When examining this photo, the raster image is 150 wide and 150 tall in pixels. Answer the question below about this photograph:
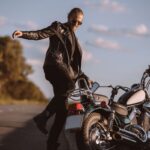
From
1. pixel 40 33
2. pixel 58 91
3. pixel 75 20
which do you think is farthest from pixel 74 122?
pixel 75 20

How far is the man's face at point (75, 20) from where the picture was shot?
847 cm

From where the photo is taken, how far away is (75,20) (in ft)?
27.8

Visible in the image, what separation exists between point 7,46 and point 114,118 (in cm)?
6420

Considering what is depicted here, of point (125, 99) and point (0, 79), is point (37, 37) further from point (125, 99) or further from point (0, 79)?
point (0, 79)

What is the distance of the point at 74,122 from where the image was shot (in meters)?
8.02

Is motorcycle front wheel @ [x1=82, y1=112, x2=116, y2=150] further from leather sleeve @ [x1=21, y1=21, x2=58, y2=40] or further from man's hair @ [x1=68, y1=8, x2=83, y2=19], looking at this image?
man's hair @ [x1=68, y1=8, x2=83, y2=19]

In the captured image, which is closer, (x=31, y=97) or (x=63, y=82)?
(x=63, y=82)

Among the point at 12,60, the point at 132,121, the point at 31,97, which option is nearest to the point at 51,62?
the point at 132,121

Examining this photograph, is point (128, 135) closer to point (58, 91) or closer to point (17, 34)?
point (58, 91)

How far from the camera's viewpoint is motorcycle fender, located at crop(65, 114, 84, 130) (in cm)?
800

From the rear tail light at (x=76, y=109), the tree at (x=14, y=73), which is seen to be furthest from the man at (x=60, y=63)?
the tree at (x=14, y=73)

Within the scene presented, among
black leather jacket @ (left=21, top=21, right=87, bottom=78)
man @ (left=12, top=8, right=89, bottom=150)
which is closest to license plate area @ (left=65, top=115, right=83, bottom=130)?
man @ (left=12, top=8, right=89, bottom=150)

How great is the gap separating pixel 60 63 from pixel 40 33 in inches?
16.7

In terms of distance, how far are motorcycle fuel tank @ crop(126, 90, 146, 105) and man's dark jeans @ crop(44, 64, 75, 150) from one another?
0.81m
